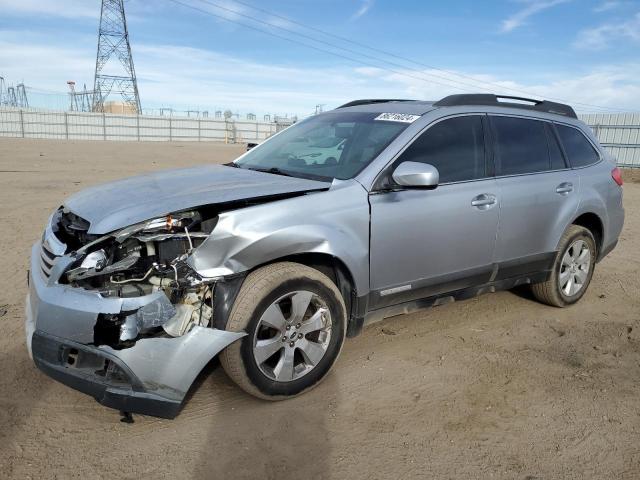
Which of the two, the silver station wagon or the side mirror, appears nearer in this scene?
the silver station wagon

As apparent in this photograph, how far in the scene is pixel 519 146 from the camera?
4.46 meters

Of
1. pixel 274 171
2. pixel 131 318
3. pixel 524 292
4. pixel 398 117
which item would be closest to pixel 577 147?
pixel 524 292

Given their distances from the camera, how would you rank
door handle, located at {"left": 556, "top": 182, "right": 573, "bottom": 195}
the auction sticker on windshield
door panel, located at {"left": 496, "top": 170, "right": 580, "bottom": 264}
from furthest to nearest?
door handle, located at {"left": 556, "top": 182, "right": 573, "bottom": 195}, door panel, located at {"left": 496, "top": 170, "right": 580, "bottom": 264}, the auction sticker on windshield

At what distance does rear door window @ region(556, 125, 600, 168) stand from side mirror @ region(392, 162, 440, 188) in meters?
2.17

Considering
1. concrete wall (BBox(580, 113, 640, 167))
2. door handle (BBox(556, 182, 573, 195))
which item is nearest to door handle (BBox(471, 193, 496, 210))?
door handle (BBox(556, 182, 573, 195))

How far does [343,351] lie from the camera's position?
3992 mm

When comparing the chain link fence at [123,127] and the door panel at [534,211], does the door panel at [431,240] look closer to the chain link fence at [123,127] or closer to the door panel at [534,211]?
the door panel at [534,211]

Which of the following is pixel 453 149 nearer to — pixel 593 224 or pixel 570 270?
pixel 570 270

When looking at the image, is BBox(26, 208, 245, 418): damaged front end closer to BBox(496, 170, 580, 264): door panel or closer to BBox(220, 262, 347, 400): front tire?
BBox(220, 262, 347, 400): front tire

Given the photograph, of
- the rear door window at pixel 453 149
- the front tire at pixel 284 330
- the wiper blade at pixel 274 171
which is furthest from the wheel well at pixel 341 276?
the rear door window at pixel 453 149

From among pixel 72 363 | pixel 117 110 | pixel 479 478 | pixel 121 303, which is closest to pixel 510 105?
pixel 479 478

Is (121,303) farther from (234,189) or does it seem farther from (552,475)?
Answer: (552,475)

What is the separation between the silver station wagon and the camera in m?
2.76

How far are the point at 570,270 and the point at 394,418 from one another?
110 inches
